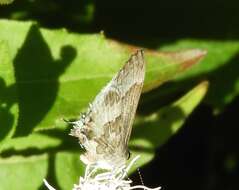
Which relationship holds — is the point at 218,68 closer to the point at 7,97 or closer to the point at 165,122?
the point at 165,122

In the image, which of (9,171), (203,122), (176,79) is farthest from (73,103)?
(203,122)

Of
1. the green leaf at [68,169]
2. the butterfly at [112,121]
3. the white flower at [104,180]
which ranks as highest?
the butterfly at [112,121]

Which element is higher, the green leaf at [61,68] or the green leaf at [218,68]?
the green leaf at [61,68]

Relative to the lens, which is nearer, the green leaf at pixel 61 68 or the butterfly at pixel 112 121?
the butterfly at pixel 112 121

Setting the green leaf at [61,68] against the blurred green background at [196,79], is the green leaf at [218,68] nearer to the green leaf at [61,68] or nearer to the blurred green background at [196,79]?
the blurred green background at [196,79]

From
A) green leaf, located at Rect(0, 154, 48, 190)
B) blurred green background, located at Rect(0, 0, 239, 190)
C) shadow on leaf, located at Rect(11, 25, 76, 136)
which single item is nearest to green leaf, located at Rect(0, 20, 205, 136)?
shadow on leaf, located at Rect(11, 25, 76, 136)

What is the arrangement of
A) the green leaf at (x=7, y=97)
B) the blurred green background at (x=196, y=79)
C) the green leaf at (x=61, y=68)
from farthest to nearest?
the blurred green background at (x=196, y=79)
the green leaf at (x=61, y=68)
the green leaf at (x=7, y=97)

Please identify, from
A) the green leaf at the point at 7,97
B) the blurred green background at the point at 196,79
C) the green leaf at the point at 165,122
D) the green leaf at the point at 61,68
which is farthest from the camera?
the blurred green background at the point at 196,79

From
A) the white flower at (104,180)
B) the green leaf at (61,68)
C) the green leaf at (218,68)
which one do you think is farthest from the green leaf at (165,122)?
the green leaf at (218,68)
